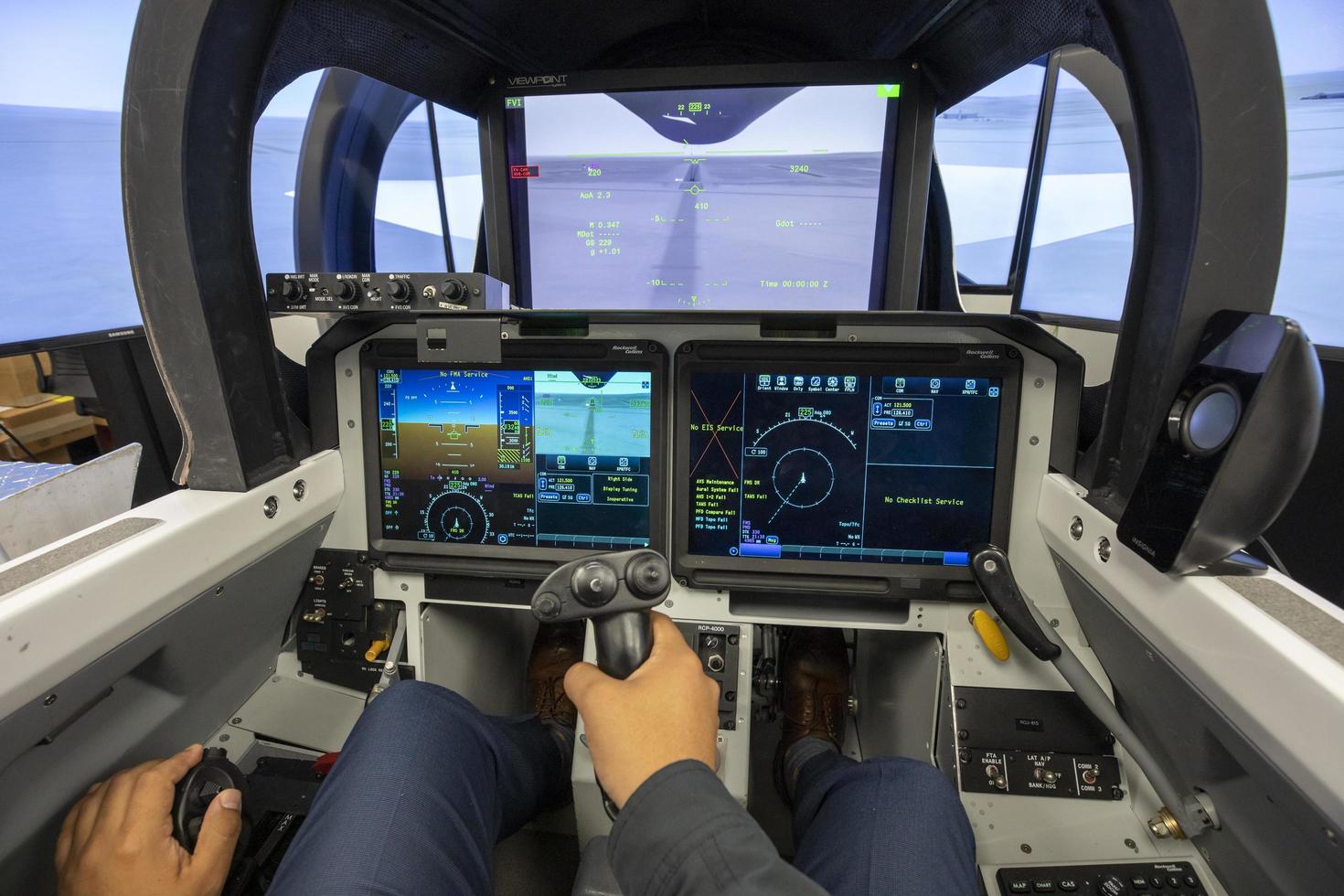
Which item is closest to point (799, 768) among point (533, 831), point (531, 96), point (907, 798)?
point (907, 798)

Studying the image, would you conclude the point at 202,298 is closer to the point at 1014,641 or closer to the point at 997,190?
the point at 1014,641

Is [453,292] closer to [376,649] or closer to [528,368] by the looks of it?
[528,368]

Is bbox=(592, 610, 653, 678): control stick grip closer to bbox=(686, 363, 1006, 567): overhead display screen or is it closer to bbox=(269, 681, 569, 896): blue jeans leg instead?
bbox=(269, 681, 569, 896): blue jeans leg

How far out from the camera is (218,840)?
1007 mm

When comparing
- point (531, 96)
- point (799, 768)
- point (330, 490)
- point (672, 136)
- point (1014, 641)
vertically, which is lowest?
point (799, 768)

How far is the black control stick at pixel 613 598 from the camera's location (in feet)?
3.01

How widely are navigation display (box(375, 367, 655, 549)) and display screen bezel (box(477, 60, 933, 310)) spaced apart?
0.88 m

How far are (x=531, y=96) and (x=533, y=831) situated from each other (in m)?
2.05

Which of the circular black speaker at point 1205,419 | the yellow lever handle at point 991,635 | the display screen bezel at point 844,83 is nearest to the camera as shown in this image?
the circular black speaker at point 1205,419

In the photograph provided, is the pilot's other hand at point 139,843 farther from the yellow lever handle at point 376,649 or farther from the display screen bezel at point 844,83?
the display screen bezel at point 844,83

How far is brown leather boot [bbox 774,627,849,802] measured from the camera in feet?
5.45

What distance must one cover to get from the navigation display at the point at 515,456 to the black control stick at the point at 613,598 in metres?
0.49

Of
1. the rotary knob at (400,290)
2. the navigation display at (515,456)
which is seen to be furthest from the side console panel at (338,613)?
the rotary knob at (400,290)

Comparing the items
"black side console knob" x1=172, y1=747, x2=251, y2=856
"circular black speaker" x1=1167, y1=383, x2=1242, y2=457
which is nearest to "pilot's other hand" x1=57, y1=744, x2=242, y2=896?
"black side console knob" x1=172, y1=747, x2=251, y2=856
